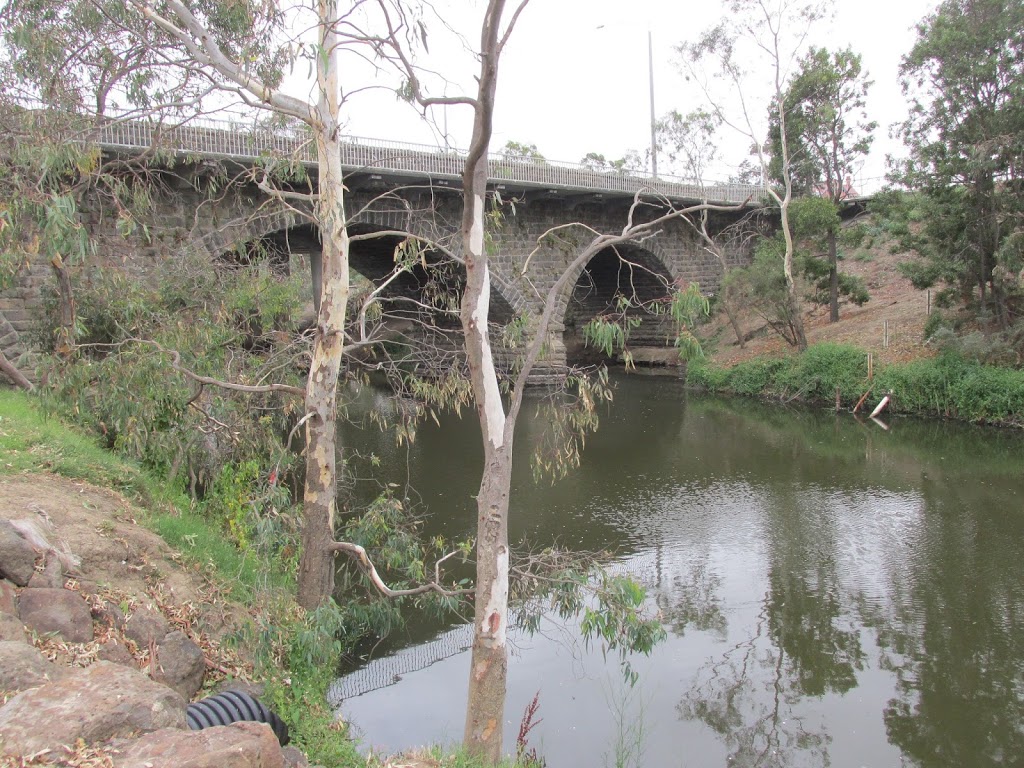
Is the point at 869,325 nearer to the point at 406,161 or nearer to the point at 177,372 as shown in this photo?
the point at 406,161

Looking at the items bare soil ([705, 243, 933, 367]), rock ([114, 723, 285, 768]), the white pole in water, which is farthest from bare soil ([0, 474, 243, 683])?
bare soil ([705, 243, 933, 367])

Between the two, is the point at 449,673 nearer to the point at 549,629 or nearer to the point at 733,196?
the point at 549,629

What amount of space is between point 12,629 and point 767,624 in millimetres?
5416

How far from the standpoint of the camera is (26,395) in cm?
826

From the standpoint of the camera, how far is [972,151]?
13688 mm

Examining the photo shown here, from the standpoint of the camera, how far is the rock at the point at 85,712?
105 inches

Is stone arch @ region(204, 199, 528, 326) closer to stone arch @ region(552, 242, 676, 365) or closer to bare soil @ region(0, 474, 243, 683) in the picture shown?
bare soil @ region(0, 474, 243, 683)

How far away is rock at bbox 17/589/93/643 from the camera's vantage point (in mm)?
3855

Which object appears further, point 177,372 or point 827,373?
point 827,373

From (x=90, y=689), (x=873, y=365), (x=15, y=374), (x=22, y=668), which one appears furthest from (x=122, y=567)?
(x=873, y=365)

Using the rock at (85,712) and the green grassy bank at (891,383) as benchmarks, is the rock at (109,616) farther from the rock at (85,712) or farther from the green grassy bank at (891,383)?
the green grassy bank at (891,383)

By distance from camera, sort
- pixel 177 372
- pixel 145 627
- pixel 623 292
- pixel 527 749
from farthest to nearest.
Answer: pixel 623 292, pixel 177 372, pixel 527 749, pixel 145 627

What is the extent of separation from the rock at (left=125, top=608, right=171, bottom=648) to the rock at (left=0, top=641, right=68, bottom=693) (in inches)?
36.3

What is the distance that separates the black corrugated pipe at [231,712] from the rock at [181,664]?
220mm
